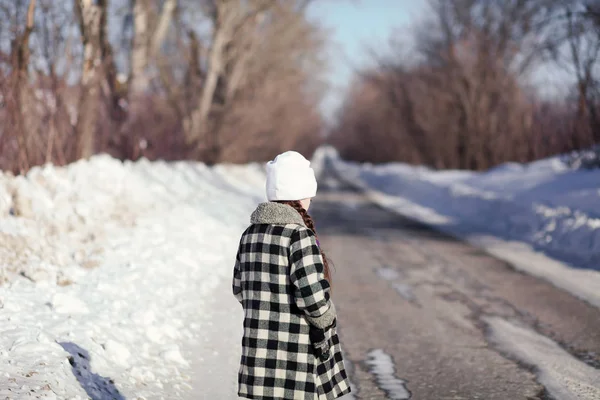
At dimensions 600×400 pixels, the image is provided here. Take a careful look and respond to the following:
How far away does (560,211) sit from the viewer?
42.8 feet

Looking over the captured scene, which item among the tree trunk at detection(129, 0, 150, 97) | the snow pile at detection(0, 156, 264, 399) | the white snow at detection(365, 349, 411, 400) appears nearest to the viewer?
the snow pile at detection(0, 156, 264, 399)

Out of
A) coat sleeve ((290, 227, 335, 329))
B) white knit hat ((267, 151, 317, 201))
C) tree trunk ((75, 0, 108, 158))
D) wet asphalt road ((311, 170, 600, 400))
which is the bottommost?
wet asphalt road ((311, 170, 600, 400))

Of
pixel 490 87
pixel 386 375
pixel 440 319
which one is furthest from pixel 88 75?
pixel 490 87

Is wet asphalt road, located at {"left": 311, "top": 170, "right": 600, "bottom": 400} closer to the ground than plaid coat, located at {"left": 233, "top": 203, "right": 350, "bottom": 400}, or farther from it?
closer to the ground

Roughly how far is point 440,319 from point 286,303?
13.1ft

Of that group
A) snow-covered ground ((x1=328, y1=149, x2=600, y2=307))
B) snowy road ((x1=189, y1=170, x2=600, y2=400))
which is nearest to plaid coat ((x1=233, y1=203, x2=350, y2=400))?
snowy road ((x1=189, y1=170, x2=600, y2=400))

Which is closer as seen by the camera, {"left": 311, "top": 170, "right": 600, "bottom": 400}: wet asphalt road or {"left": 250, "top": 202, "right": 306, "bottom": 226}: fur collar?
{"left": 250, "top": 202, "right": 306, "bottom": 226}: fur collar

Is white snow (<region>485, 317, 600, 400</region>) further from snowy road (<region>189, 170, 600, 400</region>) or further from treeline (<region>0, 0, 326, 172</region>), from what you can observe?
treeline (<region>0, 0, 326, 172</region>)

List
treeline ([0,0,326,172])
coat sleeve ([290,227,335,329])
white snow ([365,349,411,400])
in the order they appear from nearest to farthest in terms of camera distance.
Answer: coat sleeve ([290,227,335,329]) < white snow ([365,349,411,400]) < treeline ([0,0,326,172])

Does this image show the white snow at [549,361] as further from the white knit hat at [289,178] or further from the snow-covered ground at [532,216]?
the white knit hat at [289,178]

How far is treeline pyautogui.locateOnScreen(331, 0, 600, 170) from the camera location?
15.3 meters

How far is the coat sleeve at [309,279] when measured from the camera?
3.22 m

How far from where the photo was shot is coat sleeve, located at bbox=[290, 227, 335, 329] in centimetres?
322

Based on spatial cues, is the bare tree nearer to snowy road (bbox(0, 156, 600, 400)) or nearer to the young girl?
snowy road (bbox(0, 156, 600, 400))
